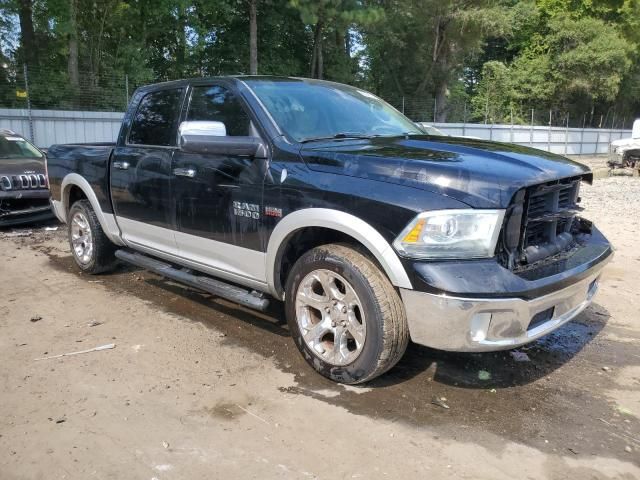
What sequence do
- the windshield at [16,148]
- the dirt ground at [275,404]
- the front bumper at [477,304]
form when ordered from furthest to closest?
the windshield at [16,148] < the front bumper at [477,304] < the dirt ground at [275,404]

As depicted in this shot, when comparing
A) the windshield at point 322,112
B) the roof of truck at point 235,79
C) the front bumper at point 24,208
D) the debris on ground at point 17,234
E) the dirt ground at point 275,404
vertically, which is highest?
the roof of truck at point 235,79

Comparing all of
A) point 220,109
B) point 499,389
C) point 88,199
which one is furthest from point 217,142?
point 88,199

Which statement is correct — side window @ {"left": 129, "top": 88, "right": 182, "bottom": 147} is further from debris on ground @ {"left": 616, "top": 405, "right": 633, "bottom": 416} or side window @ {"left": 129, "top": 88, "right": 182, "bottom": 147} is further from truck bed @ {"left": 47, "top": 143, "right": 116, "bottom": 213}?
debris on ground @ {"left": 616, "top": 405, "right": 633, "bottom": 416}

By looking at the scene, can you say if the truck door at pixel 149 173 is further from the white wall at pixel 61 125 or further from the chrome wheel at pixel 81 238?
the white wall at pixel 61 125

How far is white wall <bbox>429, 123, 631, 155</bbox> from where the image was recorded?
84.4 feet

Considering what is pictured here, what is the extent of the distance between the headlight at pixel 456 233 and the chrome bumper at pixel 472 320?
239 millimetres

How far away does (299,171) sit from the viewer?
3449 millimetres

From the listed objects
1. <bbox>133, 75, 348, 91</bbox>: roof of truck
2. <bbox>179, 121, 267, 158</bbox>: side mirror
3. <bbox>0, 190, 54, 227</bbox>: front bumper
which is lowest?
<bbox>0, 190, 54, 227</bbox>: front bumper

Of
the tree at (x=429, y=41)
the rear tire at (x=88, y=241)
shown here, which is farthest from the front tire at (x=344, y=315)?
the tree at (x=429, y=41)

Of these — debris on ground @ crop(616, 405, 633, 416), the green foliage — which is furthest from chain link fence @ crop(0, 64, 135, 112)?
debris on ground @ crop(616, 405, 633, 416)

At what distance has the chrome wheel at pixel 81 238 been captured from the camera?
583 centimetres

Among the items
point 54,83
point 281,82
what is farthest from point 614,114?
point 281,82

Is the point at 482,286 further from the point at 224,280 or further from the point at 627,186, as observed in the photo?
the point at 627,186

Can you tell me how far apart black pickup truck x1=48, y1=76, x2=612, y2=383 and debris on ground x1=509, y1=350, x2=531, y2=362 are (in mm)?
591
